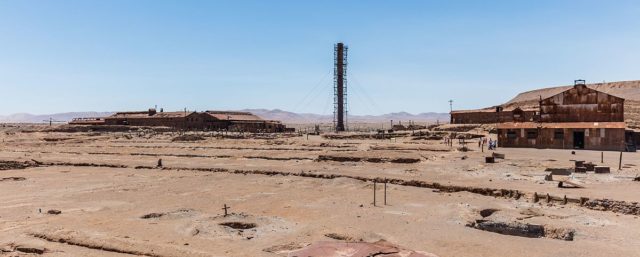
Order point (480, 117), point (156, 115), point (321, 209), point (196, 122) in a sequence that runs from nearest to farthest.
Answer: point (321, 209) < point (480, 117) < point (196, 122) < point (156, 115)

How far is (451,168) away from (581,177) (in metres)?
7.65

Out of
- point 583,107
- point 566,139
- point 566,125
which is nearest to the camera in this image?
point 566,139

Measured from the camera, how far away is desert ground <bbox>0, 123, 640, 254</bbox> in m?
13.8

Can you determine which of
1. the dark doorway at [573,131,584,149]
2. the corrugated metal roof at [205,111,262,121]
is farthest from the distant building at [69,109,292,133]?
the dark doorway at [573,131,584,149]

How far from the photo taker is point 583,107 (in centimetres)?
4694

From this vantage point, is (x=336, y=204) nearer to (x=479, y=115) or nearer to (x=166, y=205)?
(x=166, y=205)

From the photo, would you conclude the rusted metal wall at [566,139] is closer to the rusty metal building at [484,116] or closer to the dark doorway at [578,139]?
the dark doorway at [578,139]

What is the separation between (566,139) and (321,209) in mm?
34384

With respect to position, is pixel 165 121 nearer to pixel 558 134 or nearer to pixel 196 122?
pixel 196 122

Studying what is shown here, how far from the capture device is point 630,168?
96.8ft

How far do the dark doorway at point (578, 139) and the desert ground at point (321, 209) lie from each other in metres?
10.2

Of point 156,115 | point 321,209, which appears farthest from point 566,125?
point 156,115

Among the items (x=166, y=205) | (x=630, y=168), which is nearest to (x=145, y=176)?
(x=166, y=205)

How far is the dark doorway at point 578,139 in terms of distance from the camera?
44.4m
